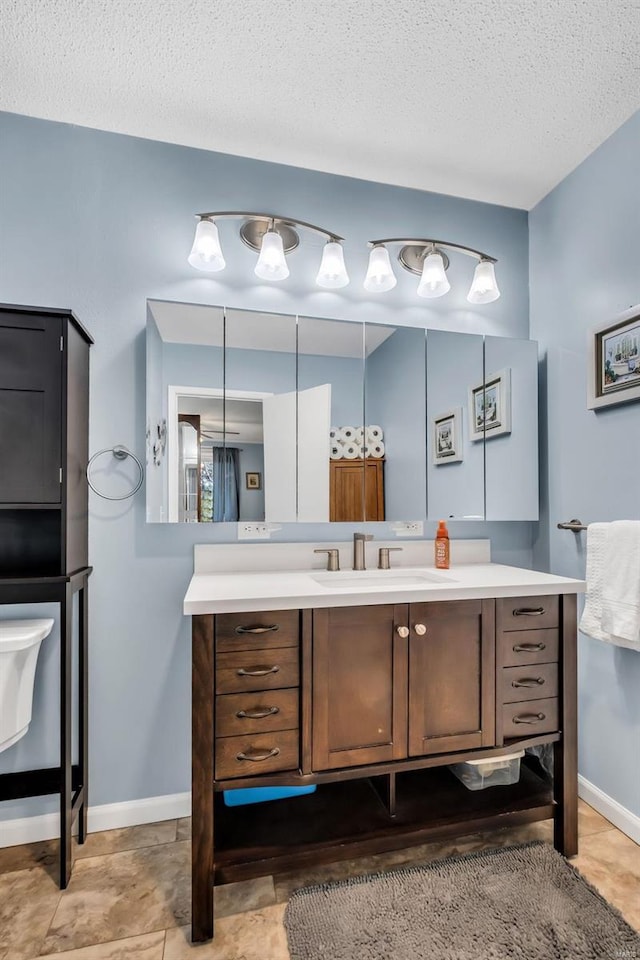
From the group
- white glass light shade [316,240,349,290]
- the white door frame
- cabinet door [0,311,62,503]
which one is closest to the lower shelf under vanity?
the white door frame

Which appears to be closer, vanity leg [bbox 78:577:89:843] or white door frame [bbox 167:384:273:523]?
vanity leg [bbox 78:577:89:843]

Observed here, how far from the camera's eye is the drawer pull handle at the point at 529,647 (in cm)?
161

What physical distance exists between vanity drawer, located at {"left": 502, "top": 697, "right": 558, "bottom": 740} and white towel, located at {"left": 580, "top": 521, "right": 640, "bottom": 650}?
0.32 m

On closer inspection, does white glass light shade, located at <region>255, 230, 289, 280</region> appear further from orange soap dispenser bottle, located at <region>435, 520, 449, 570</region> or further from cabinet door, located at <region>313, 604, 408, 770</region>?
cabinet door, located at <region>313, 604, 408, 770</region>

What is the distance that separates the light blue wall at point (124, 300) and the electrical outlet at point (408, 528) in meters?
0.44

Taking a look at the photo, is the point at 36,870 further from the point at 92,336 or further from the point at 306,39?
the point at 306,39

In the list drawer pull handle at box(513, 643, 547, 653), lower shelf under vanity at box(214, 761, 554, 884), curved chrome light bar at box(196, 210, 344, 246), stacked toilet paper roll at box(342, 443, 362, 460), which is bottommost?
lower shelf under vanity at box(214, 761, 554, 884)

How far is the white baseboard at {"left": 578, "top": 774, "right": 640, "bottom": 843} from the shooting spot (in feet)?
5.70

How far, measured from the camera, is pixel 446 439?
2137mm

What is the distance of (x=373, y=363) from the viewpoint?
205 cm

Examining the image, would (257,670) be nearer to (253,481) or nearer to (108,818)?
(253,481)

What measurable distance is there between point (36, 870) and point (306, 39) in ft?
8.89

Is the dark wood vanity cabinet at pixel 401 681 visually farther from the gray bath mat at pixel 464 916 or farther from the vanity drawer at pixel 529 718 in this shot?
the gray bath mat at pixel 464 916

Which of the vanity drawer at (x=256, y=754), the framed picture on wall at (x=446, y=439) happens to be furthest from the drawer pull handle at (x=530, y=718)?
the framed picture on wall at (x=446, y=439)
